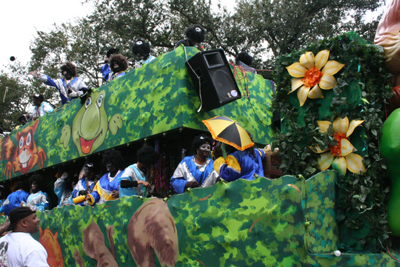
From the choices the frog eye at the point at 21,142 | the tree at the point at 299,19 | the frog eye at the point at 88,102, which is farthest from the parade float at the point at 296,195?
the tree at the point at 299,19

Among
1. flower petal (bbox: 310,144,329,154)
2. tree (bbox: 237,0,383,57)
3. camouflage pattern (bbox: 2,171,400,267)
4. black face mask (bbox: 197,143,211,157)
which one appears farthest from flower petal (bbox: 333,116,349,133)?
tree (bbox: 237,0,383,57)

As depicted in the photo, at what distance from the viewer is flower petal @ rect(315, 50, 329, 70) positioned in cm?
457

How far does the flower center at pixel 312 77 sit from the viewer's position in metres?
4.61

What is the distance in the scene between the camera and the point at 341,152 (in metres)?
4.28

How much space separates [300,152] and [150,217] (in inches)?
88.8

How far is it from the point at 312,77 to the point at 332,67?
10.2 inches

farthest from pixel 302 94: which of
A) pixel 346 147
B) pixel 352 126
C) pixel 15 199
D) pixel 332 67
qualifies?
pixel 15 199

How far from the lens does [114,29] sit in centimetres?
1948

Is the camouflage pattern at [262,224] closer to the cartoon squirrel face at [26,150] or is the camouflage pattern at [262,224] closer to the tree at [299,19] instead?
the cartoon squirrel face at [26,150]

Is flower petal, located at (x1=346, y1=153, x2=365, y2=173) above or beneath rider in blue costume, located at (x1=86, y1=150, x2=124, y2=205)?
beneath

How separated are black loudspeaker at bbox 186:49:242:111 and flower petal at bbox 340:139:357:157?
88.8 inches

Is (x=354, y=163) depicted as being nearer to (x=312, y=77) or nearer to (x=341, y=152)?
(x=341, y=152)

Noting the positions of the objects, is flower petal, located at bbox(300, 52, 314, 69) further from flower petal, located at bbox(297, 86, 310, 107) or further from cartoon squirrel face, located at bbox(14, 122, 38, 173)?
cartoon squirrel face, located at bbox(14, 122, 38, 173)

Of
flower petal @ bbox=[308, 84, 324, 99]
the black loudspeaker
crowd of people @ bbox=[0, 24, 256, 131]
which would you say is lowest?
flower petal @ bbox=[308, 84, 324, 99]
